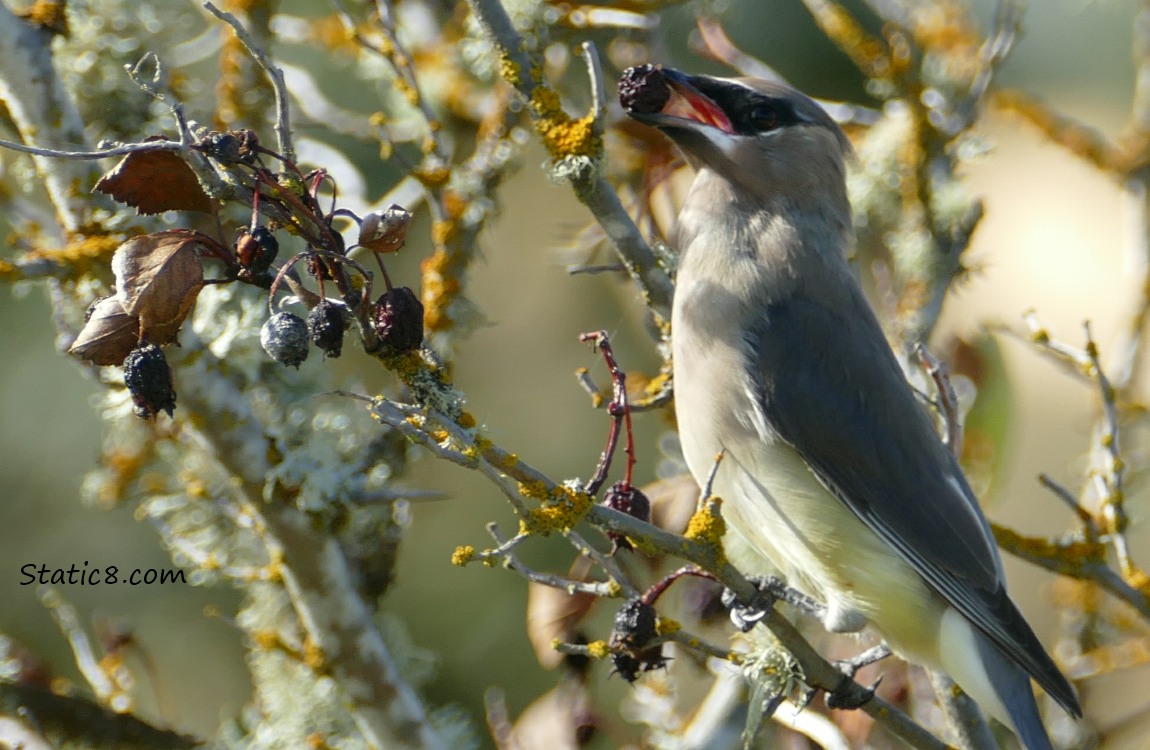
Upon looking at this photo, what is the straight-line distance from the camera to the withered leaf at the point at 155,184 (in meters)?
1.92

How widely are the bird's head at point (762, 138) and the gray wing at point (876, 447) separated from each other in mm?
307

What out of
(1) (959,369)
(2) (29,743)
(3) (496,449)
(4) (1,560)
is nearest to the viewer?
(3) (496,449)

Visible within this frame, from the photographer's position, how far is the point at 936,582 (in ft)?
10.4

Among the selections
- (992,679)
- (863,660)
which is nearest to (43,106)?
(863,660)

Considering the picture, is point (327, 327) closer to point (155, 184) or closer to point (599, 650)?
point (155, 184)

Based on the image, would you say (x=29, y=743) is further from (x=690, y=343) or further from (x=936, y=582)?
(x=936, y=582)

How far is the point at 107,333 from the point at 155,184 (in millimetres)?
221

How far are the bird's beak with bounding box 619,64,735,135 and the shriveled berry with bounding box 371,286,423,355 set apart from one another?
1.18m

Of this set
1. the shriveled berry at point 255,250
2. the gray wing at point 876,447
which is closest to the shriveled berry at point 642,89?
the gray wing at point 876,447

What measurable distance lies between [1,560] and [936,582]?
3.30 m

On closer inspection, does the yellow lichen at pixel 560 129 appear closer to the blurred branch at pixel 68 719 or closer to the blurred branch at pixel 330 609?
the blurred branch at pixel 330 609

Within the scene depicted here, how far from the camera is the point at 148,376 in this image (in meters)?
1.90

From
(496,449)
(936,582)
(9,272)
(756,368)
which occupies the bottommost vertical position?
(936,582)

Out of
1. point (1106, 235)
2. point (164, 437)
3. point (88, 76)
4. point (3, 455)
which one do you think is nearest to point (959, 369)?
point (164, 437)
